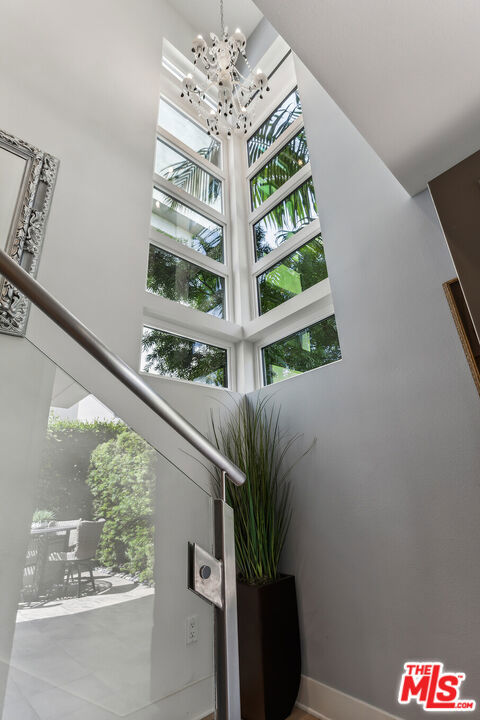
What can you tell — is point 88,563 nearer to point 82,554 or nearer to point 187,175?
point 82,554


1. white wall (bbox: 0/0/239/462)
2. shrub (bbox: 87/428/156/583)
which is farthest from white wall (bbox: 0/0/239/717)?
shrub (bbox: 87/428/156/583)

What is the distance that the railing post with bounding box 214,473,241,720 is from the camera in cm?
94

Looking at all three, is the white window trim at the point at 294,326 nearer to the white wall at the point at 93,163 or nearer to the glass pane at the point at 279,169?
the white wall at the point at 93,163

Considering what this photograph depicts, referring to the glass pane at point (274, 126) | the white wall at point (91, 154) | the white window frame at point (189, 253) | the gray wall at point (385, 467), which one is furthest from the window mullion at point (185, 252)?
the glass pane at point (274, 126)

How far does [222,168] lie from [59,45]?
5.36 feet

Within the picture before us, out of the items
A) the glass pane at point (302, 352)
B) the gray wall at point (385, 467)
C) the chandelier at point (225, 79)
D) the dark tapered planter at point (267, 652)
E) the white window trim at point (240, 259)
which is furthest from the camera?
the chandelier at point (225, 79)

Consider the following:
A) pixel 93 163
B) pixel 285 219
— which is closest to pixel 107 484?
pixel 93 163

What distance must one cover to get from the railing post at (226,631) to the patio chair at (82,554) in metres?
0.33

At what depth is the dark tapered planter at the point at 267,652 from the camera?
66.6 inches

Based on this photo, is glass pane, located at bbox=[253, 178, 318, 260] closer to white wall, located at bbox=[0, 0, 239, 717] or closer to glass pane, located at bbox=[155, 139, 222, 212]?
glass pane, located at bbox=[155, 139, 222, 212]

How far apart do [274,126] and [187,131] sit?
2.89ft

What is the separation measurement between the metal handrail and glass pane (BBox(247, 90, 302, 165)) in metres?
3.35

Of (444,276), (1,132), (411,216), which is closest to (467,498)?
(444,276)

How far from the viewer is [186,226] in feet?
9.98
